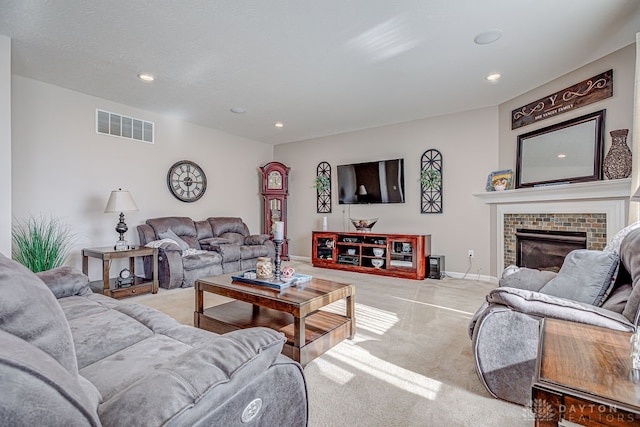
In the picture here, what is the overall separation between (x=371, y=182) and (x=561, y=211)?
2771 mm

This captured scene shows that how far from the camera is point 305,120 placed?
527cm

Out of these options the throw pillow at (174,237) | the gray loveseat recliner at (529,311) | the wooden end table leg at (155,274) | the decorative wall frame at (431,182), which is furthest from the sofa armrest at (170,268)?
the decorative wall frame at (431,182)

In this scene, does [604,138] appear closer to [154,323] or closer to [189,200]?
[154,323]

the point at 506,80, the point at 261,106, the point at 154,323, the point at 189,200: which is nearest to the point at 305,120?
the point at 261,106

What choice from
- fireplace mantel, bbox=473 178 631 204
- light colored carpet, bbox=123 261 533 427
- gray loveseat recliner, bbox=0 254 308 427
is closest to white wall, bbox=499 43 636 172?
fireplace mantel, bbox=473 178 631 204

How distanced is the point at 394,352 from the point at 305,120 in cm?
401

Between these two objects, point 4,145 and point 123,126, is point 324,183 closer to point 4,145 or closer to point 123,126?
point 123,126

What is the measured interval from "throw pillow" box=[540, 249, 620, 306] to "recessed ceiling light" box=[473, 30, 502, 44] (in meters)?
1.95

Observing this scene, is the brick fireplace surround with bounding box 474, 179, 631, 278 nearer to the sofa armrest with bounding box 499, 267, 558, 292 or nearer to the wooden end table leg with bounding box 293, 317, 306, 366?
the sofa armrest with bounding box 499, 267, 558, 292

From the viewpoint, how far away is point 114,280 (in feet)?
13.0

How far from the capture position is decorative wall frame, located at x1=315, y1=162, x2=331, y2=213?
6.24 meters

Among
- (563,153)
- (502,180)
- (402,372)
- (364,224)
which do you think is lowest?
(402,372)

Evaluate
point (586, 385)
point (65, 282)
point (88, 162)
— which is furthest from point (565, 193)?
point (88, 162)

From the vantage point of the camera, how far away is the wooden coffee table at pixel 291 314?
204 centimetres
